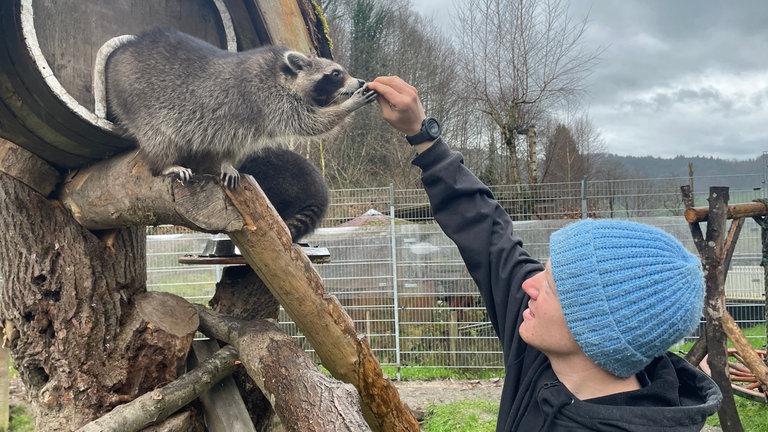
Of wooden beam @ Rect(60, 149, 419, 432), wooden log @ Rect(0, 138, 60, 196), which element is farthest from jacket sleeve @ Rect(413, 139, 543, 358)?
wooden log @ Rect(0, 138, 60, 196)

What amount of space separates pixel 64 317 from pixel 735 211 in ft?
13.0

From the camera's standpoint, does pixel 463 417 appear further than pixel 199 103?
Yes

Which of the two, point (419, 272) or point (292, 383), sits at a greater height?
point (292, 383)

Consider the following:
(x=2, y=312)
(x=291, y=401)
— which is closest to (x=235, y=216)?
(x=291, y=401)

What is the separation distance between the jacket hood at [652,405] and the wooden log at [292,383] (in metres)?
0.50

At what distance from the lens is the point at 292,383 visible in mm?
1682

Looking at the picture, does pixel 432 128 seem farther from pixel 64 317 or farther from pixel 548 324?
pixel 64 317

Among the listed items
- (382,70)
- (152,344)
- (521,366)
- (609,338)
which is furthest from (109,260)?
(382,70)

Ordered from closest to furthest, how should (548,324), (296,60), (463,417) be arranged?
(548,324)
(296,60)
(463,417)

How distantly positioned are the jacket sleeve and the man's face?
0.29 meters

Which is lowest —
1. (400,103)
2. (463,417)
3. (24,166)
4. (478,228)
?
(463,417)

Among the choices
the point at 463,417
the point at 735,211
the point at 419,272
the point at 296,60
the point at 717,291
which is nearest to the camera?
the point at 296,60

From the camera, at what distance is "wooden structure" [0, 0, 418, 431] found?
1.63 metres

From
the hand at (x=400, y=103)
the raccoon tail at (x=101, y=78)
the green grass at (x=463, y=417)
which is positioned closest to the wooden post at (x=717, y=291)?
the green grass at (x=463, y=417)
